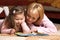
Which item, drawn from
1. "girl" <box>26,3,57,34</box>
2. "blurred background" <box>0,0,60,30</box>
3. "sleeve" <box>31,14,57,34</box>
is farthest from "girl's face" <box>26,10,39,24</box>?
"blurred background" <box>0,0,60,30</box>

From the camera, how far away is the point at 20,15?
1.56 meters

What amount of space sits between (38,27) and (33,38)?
0.29m

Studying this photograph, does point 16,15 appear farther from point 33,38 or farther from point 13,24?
point 33,38

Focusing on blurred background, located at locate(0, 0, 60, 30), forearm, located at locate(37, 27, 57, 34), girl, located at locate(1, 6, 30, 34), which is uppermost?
blurred background, located at locate(0, 0, 60, 30)

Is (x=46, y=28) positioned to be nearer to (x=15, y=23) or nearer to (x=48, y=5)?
(x=15, y=23)

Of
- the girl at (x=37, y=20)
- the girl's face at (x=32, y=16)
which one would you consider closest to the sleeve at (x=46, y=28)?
the girl at (x=37, y=20)

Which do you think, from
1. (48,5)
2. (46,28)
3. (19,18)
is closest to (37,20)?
(46,28)

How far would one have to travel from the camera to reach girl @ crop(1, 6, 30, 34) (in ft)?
5.13

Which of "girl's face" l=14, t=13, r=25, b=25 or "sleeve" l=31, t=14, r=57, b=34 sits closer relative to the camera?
"girl's face" l=14, t=13, r=25, b=25

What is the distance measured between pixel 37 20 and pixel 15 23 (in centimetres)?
Answer: 21

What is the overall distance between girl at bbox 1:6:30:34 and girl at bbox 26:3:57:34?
0.19 feet

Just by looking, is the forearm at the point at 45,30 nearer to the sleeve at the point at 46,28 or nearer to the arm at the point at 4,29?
the sleeve at the point at 46,28

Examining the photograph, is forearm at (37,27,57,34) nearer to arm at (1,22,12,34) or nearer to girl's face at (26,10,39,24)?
girl's face at (26,10,39,24)

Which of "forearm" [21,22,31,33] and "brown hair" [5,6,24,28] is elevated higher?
"brown hair" [5,6,24,28]
